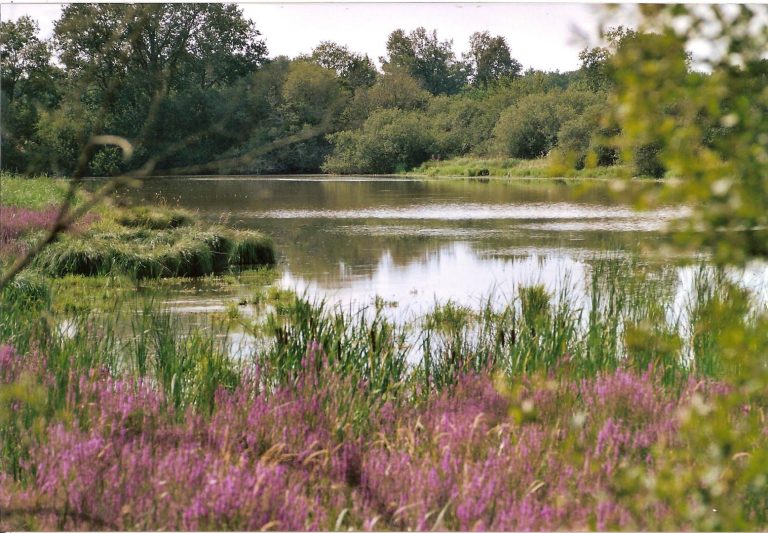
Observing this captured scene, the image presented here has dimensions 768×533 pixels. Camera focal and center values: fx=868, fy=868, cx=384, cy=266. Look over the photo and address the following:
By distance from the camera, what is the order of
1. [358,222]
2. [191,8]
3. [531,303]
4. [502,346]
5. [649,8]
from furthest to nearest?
[358,222] < [191,8] < [531,303] < [502,346] < [649,8]

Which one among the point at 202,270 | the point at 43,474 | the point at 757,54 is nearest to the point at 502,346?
the point at 43,474

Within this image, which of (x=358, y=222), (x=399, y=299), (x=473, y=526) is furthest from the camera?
(x=358, y=222)

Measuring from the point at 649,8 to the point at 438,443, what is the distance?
2.45 m

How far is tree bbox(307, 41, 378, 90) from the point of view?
1120 cm

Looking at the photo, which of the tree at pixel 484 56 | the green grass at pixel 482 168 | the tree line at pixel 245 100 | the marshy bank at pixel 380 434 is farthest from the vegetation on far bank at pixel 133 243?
the green grass at pixel 482 168

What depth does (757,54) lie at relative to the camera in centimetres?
219

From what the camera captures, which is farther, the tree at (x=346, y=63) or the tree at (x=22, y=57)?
the tree at (x=346, y=63)

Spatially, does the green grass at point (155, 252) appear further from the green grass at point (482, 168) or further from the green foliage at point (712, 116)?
the green grass at point (482, 168)

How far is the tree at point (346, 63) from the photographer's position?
11.2 metres

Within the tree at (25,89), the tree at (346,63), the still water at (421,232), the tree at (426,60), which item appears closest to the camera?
the tree at (25,89)

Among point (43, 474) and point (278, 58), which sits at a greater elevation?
point (278, 58)

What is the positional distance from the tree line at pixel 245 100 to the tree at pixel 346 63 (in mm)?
27

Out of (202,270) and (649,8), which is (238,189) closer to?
(202,270)

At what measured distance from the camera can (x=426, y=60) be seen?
46.9ft
